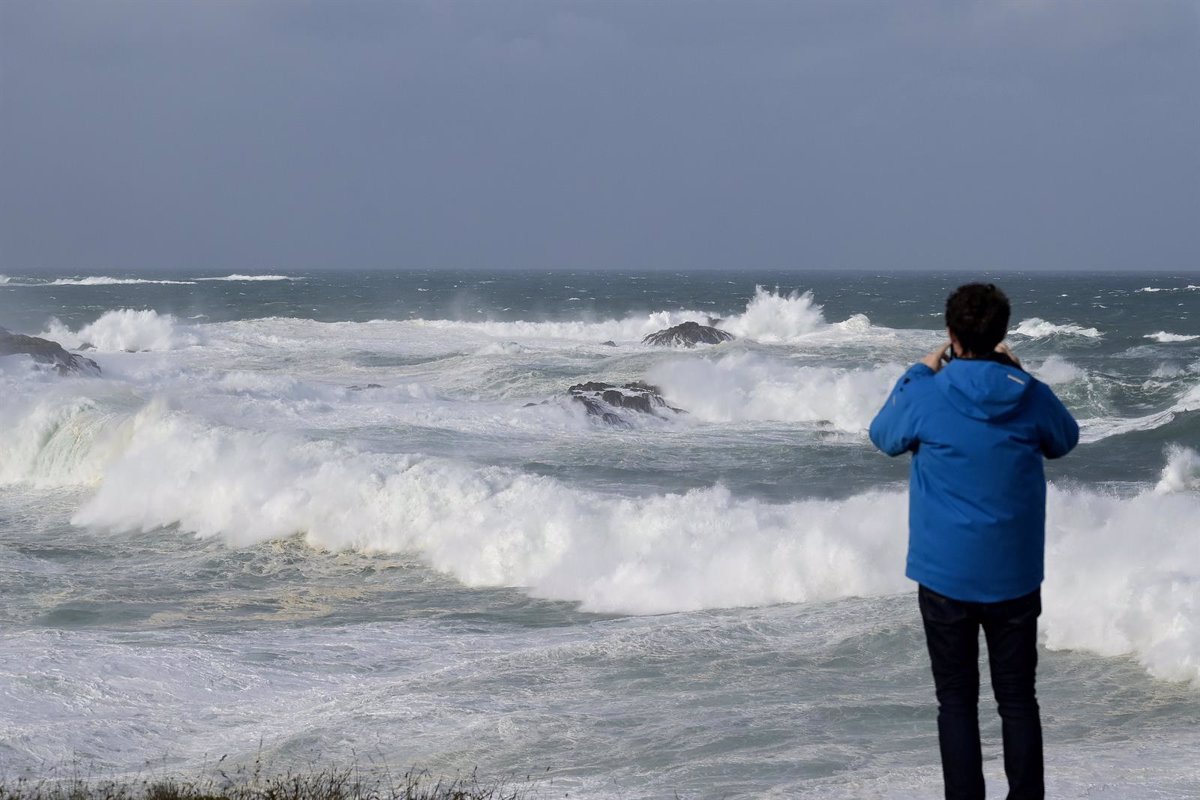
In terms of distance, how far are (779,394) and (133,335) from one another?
31558mm

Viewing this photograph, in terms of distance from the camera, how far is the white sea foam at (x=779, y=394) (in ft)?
96.9

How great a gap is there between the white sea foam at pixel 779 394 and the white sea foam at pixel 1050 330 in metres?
27.4

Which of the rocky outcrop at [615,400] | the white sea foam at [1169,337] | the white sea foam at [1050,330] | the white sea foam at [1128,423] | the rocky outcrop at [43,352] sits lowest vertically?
the white sea foam at [1128,423]

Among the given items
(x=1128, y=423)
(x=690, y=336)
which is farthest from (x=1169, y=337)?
(x=1128, y=423)

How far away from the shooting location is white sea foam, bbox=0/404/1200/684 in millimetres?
10487

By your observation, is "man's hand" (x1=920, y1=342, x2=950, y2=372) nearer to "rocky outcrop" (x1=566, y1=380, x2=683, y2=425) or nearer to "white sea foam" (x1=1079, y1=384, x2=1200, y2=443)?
"rocky outcrop" (x1=566, y1=380, x2=683, y2=425)

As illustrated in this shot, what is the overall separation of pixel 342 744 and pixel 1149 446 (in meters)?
20.5

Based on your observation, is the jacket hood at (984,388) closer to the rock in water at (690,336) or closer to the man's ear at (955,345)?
the man's ear at (955,345)

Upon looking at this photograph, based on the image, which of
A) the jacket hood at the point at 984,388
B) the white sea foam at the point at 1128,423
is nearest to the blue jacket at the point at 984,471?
the jacket hood at the point at 984,388

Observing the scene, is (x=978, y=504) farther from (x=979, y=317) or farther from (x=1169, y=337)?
(x=1169, y=337)

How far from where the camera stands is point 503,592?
13531 mm

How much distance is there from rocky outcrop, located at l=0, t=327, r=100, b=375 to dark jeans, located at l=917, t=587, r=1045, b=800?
28478 mm

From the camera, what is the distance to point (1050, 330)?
59375 mm

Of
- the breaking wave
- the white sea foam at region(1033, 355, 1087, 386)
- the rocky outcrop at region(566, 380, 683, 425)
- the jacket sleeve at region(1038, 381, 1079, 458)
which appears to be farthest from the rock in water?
the jacket sleeve at region(1038, 381, 1079, 458)
